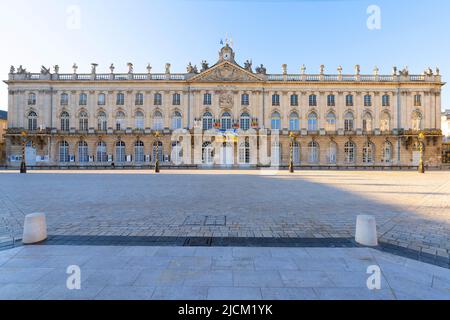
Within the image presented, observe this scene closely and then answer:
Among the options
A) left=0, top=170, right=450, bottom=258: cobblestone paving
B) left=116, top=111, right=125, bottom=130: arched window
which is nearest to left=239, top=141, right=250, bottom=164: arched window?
left=116, top=111, right=125, bottom=130: arched window

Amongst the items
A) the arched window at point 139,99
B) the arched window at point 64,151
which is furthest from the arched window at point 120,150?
the arched window at point 64,151

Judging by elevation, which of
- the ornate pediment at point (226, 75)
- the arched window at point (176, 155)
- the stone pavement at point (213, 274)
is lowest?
the stone pavement at point (213, 274)

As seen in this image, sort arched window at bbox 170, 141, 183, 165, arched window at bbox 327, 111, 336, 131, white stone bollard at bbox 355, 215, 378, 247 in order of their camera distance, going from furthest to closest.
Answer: arched window at bbox 327, 111, 336, 131 → arched window at bbox 170, 141, 183, 165 → white stone bollard at bbox 355, 215, 378, 247

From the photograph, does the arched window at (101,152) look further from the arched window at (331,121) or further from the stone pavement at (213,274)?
the stone pavement at (213,274)

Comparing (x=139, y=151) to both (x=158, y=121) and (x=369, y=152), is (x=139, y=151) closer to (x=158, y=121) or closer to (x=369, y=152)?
(x=158, y=121)

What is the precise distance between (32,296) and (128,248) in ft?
5.39

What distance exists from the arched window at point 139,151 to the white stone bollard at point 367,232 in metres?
36.4

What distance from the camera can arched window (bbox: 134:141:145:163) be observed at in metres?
37.9

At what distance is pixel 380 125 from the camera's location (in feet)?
126

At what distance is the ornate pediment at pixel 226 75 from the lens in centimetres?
3806

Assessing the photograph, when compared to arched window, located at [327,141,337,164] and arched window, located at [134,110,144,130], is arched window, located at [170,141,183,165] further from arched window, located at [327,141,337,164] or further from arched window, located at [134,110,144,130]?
arched window, located at [327,141,337,164]

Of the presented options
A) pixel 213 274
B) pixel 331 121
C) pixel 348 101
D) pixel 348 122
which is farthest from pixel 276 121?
pixel 213 274

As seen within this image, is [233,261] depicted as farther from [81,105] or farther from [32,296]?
[81,105]

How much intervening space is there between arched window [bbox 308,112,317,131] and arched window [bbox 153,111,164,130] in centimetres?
2303
